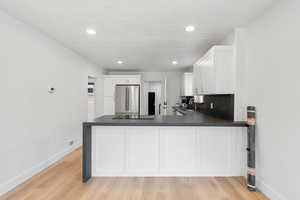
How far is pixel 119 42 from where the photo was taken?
3289mm

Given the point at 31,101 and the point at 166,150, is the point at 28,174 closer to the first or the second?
the point at 31,101

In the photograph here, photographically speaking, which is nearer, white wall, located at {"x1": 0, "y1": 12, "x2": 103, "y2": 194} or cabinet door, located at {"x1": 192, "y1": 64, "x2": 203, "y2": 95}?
white wall, located at {"x1": 0, "y1": 12, "x2": 103, "y2": 194}

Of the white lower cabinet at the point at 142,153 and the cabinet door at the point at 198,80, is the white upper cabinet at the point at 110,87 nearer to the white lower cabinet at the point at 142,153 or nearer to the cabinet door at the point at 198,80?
the cabinet door at the point at 198,80

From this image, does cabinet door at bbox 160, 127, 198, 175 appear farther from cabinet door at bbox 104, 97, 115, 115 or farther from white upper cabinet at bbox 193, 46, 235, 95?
cabinet door at bbox 104, 97, 115, 115

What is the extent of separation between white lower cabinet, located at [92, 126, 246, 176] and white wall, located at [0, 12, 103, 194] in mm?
1005

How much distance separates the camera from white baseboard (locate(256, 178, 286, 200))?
1.90m

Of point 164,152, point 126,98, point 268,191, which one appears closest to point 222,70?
point 164,152

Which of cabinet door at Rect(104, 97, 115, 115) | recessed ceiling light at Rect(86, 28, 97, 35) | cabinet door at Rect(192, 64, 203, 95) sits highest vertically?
recessed ceiling light at Rect(86, 28, 97, 35)

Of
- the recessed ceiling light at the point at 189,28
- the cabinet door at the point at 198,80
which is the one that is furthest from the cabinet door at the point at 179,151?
the recessed ceiling light at the point at 189,28

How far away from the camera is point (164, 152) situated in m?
2.58

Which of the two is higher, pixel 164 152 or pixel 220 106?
pixel 220 106

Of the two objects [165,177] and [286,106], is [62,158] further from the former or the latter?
[286,106]

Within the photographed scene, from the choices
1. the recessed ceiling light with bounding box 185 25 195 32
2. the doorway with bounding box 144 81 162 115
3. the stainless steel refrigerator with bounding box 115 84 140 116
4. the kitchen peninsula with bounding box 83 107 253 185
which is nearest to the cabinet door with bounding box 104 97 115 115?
the stainless steel refrigerator with bounding box 115 84 140 116

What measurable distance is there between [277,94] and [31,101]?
340 cm
